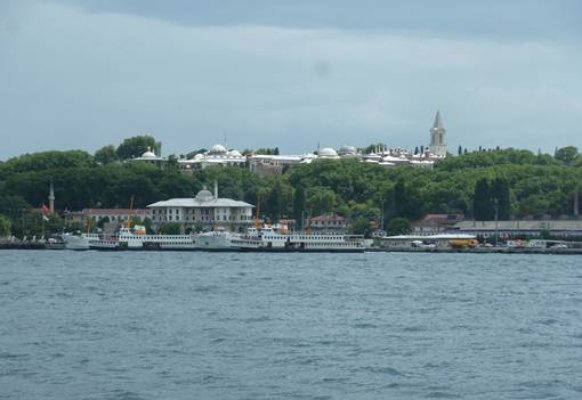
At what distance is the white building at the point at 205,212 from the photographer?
11238cm

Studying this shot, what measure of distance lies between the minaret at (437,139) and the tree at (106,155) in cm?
3586

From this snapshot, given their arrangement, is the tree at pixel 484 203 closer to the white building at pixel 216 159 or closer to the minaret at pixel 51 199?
the minaret at pixel 51 199

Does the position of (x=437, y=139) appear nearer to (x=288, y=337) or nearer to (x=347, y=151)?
(x=347, y=151)

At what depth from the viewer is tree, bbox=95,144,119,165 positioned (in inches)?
5822

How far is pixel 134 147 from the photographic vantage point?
153 meters

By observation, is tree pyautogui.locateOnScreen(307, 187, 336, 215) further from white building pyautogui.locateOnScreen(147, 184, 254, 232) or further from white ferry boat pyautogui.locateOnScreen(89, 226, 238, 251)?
white ferry boat pyautogui.locateOnScreen(89, 226, 238, 251)

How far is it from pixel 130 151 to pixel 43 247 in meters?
60.8

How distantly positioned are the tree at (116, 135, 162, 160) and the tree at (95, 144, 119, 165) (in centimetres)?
76

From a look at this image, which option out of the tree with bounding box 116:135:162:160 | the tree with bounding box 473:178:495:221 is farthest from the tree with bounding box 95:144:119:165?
the tree with bounding box 473:178:495:221

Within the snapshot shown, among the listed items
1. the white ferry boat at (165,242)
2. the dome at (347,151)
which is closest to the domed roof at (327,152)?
the dome at (347,151)

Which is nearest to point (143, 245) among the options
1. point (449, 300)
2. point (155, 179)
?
point (155, 179)

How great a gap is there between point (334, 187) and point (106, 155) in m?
30.3

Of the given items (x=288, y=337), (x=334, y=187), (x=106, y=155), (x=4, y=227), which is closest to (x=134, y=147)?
(x=106, y=155)

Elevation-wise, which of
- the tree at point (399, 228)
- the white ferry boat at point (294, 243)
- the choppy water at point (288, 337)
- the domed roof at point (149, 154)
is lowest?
the choppy water at point (288, 337)
